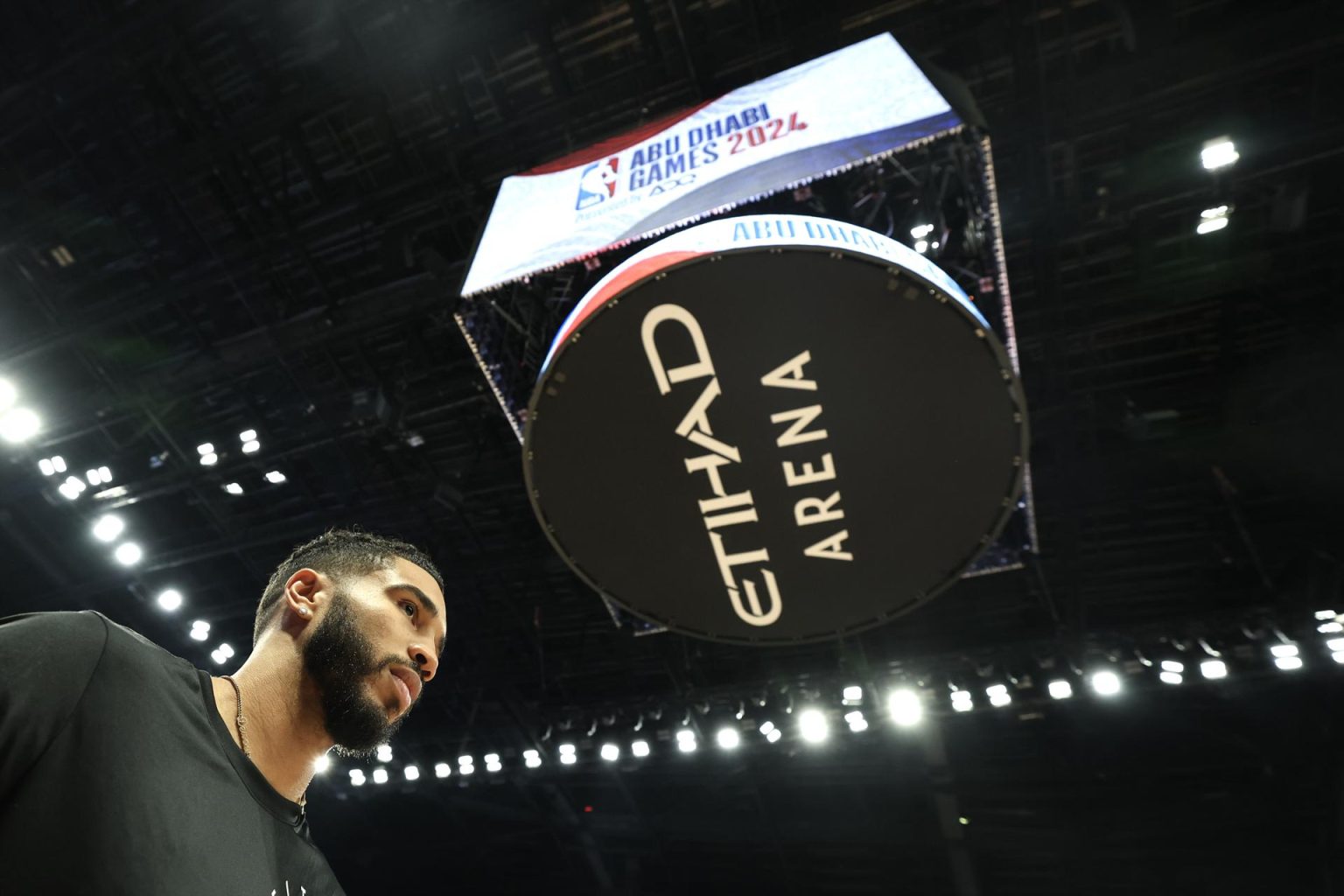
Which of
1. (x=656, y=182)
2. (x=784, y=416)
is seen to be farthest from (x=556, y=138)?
(x=784, y=416)

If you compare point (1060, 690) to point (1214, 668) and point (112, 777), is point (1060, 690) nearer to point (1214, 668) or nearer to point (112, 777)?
point (1214, 668)

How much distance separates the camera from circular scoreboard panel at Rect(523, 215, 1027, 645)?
274 centimetres

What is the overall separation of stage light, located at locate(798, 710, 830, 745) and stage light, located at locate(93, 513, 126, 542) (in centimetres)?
906

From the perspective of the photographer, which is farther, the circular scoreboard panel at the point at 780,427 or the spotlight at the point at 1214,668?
the spotlight at the point at 1214,668

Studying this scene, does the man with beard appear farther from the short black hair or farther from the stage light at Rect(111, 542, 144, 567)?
the stage light at Rect(111, 542, 144, 567)

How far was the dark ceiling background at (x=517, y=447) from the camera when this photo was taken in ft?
18.9

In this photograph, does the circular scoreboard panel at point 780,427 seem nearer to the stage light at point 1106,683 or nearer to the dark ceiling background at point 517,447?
the dark ceiling background at point 517,447

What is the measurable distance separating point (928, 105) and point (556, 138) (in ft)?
13.3

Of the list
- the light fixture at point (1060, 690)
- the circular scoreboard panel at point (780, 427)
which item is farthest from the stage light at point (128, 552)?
the light fixture at point (1060, 690)

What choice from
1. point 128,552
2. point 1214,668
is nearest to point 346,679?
point 1214,668

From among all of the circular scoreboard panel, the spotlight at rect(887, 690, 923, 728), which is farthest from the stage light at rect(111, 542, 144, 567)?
the spotlight at rect(887, 690, 923, 728)

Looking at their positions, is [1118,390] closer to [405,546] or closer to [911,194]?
[911,194]

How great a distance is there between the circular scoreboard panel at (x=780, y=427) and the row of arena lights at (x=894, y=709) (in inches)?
210

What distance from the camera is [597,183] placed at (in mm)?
3861
